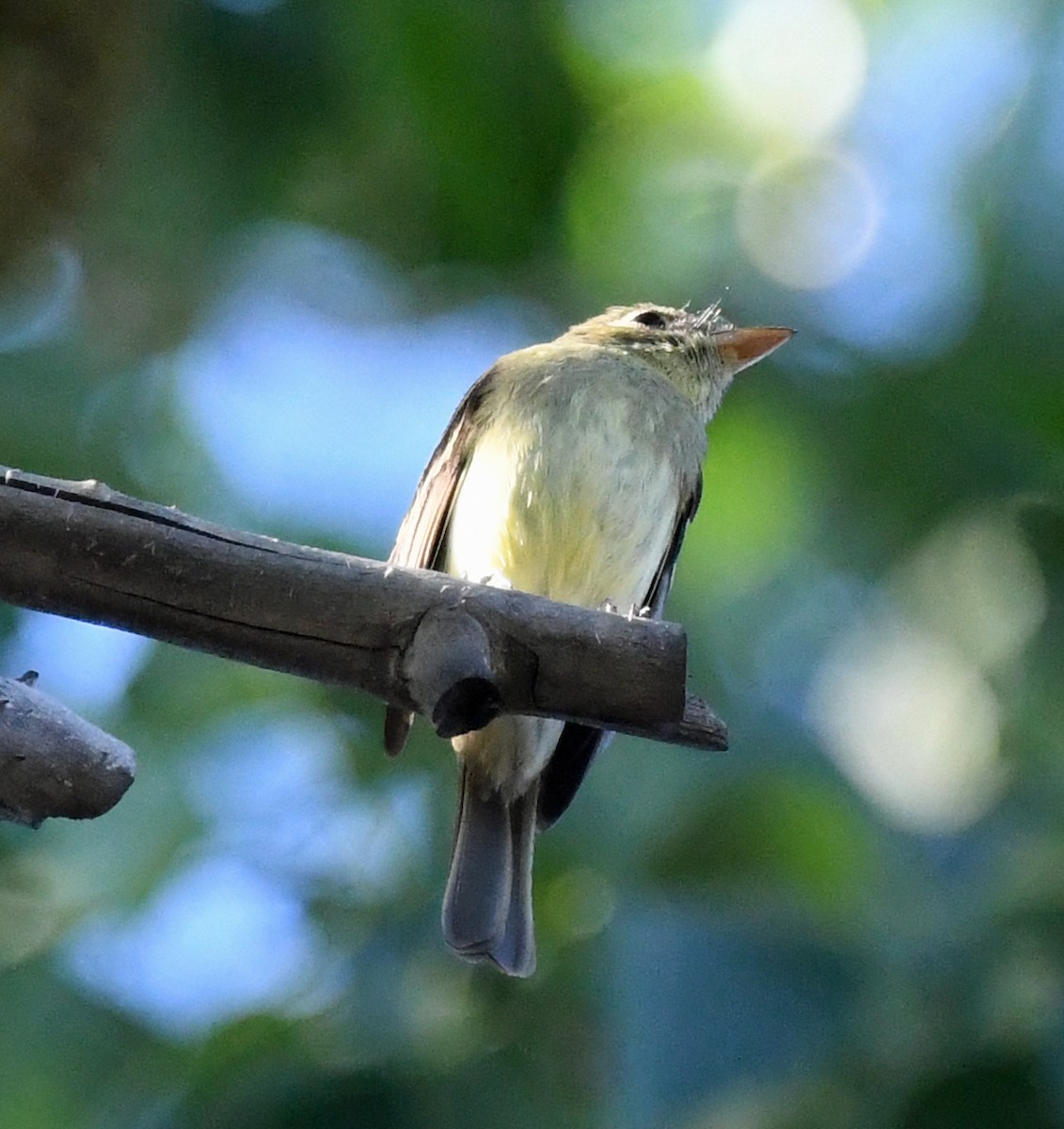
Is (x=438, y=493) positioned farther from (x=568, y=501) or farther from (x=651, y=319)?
(x=651, y=319)

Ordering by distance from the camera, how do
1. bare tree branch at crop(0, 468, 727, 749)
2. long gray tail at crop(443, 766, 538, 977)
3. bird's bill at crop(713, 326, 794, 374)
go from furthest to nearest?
bird's bill at crop(713, 326, 794, 374)
long gray tail at crop(443, 766, 538, 977)
bare tree branch at crop(0, 468, 727, 749)

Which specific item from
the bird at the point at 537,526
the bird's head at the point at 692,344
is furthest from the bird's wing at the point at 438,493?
the bird's head at the point at 692,344

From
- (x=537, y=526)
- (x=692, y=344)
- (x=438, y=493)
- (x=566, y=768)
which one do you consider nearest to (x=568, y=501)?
(x=537, y=526)

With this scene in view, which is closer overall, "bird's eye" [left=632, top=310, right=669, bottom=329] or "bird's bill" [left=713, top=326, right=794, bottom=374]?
"bird's bill" [left=713, top=326, right=794, bottom=374]

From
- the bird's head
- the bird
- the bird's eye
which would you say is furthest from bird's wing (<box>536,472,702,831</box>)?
the bird's eye

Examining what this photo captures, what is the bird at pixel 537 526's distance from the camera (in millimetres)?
3941

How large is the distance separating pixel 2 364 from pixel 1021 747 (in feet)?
10.2

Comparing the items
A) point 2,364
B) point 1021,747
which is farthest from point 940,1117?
point 2,364

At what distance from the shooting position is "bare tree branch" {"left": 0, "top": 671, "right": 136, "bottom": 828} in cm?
240

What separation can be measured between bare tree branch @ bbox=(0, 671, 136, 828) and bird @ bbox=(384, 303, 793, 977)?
4.33ft

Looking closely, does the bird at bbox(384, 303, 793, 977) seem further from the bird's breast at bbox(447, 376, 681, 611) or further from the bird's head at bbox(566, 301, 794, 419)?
the bird's head at bbox(566, 301, 794, 419)

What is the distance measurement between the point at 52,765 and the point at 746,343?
281 centimetres

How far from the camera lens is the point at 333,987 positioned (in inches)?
163

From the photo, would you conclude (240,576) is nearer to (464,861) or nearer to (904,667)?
(464,861)
